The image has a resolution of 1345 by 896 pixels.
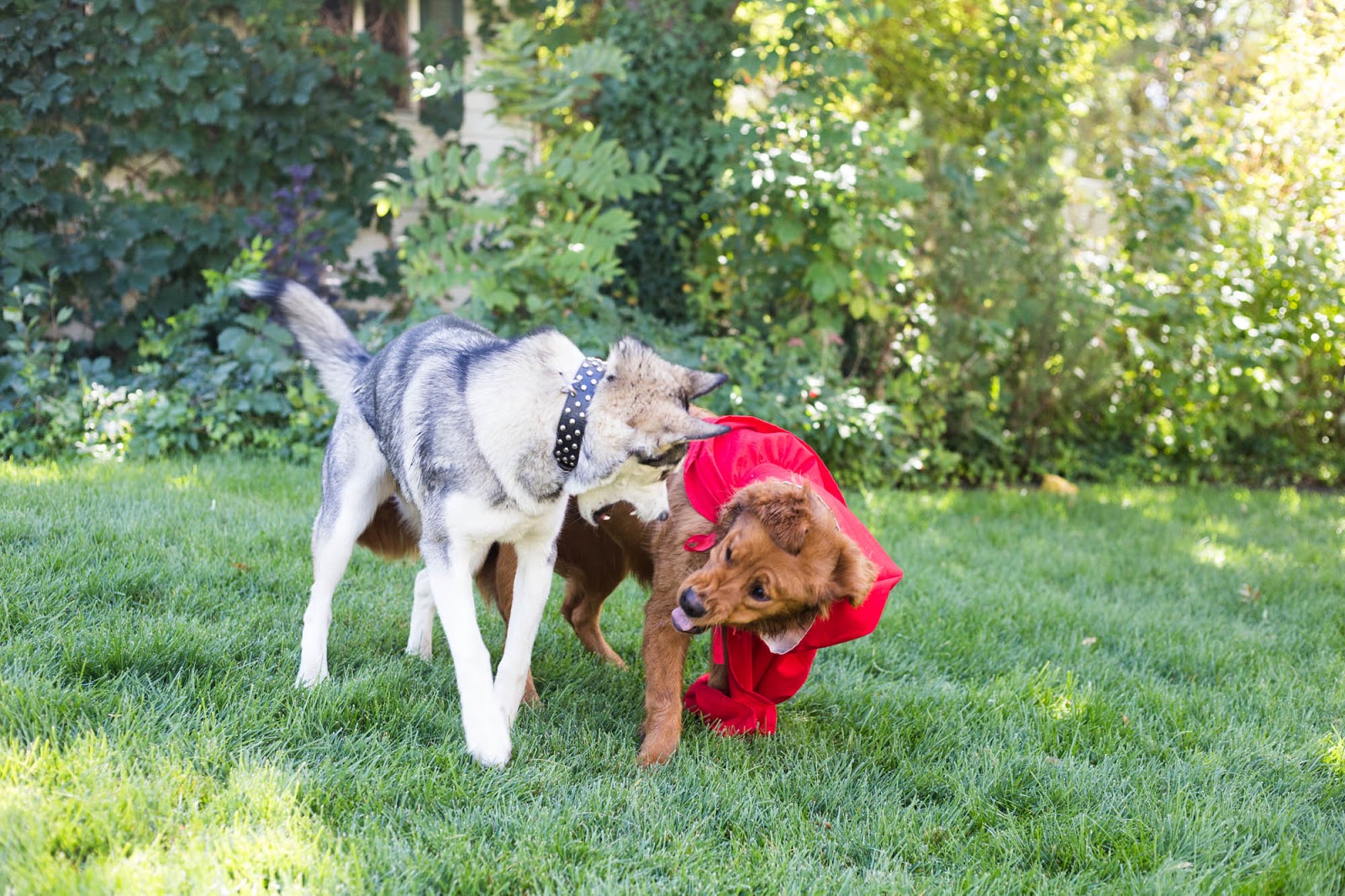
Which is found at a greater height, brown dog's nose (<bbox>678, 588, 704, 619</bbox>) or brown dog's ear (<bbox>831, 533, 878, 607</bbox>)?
brown dog's ear (<bbox>831, 533, 878, 607</bbox>)

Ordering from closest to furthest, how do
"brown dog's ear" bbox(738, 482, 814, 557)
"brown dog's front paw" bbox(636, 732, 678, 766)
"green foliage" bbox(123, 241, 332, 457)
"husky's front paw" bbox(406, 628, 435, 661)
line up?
"brown dog's ear" bbox(738, 482, 814, 557) → "brown dog's front paw" bbox(636, 732, 678, 766) → "husky's front paw" bbox(406, 628, 435, 661) → "green foliage" bbox(123, 241, 332, 457)

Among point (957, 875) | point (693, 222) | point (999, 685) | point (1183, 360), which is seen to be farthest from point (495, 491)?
point (1183, 360)

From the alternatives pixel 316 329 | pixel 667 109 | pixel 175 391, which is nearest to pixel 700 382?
pixel 316 329

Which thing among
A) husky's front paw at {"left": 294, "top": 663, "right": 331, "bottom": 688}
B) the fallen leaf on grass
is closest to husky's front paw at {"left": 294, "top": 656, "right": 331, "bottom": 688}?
husky's front paw at {"left": 294, "top": 663, "right": 331, "bottom": 688}

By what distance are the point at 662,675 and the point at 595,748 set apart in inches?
11.2

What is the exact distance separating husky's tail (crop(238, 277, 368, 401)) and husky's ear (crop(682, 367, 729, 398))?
139cm

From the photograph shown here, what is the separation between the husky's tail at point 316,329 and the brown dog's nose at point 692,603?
1.63 meters

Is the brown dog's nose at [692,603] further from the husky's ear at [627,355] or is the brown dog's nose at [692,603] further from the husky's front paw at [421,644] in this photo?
the husky's front paw at [421,644]

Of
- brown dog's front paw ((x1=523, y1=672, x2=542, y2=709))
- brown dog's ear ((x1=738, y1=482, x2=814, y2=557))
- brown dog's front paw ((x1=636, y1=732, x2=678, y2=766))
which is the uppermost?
brown dog's ear ((x1=738, y1=482, x2=814, y2=557))

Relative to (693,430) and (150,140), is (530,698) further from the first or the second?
(150,140)

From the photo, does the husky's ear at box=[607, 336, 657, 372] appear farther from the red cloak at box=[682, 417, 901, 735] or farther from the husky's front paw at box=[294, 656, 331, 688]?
the husky's front paw at box=[294, 656, 331, 688]

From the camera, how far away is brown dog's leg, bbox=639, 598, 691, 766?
2990mm

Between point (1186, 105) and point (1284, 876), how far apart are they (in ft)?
25.7

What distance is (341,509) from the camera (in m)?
3.26
